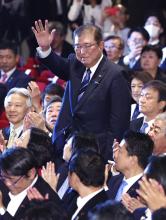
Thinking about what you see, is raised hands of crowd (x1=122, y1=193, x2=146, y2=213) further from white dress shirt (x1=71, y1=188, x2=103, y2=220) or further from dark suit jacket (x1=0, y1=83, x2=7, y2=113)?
dark suit jacket (x1=0, y1=83, x2=7, y2=113)

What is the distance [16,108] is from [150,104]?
966 millimetres

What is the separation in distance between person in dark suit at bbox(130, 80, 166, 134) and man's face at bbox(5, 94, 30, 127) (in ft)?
2.60

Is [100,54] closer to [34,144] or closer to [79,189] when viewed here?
[34,144]

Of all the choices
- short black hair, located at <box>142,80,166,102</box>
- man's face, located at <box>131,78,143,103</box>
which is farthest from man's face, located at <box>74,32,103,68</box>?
man's face, located at <box>131,78,143,103</box>

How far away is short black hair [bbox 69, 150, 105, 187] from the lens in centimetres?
400

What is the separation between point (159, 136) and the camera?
4.84 m

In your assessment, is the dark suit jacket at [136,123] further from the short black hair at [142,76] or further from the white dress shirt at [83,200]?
the white dress shirt at [83,200]

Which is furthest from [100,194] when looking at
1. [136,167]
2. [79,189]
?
[136,167]

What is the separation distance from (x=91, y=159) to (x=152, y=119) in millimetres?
1507

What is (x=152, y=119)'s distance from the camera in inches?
217

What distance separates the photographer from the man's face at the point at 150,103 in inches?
218

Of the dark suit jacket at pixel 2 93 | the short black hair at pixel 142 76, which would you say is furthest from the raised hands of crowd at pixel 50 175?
the dark suit jacket at pixel 2 93

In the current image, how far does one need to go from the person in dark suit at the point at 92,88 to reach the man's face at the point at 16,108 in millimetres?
568

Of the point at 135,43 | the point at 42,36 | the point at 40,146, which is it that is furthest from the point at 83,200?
the point at 135,43
